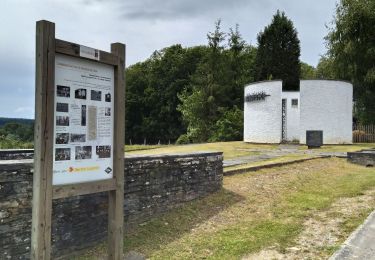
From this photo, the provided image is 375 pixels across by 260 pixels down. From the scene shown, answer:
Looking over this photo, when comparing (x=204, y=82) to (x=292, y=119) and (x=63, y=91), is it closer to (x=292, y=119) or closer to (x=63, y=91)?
(x=292, y=119)

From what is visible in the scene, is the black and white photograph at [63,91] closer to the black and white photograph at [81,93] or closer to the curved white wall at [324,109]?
the black and white photograph at [81,93]

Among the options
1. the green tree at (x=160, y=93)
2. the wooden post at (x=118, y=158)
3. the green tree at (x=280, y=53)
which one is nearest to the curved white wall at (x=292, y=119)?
the green tree at (x=280, y=53)

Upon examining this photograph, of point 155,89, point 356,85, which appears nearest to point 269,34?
point 356,85

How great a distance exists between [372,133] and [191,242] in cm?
2972

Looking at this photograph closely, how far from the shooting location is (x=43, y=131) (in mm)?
3795

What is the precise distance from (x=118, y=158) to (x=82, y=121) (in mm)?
629

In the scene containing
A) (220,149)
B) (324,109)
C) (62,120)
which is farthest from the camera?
(324,109)

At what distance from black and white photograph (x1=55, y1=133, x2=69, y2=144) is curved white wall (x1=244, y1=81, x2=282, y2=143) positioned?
76.6 feet

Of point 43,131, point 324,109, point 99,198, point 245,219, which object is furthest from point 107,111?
point 324,109

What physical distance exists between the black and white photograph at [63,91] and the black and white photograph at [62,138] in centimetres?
37

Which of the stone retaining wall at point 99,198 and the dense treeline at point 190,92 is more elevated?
the dense treeline at point 190,92

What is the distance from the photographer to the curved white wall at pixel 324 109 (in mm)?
25578

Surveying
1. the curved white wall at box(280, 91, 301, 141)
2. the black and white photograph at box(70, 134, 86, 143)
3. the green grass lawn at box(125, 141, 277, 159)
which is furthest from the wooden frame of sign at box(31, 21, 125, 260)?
the curved white wall at box(280, 91, 301, 141)

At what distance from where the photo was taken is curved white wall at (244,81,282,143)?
86.7 ft
